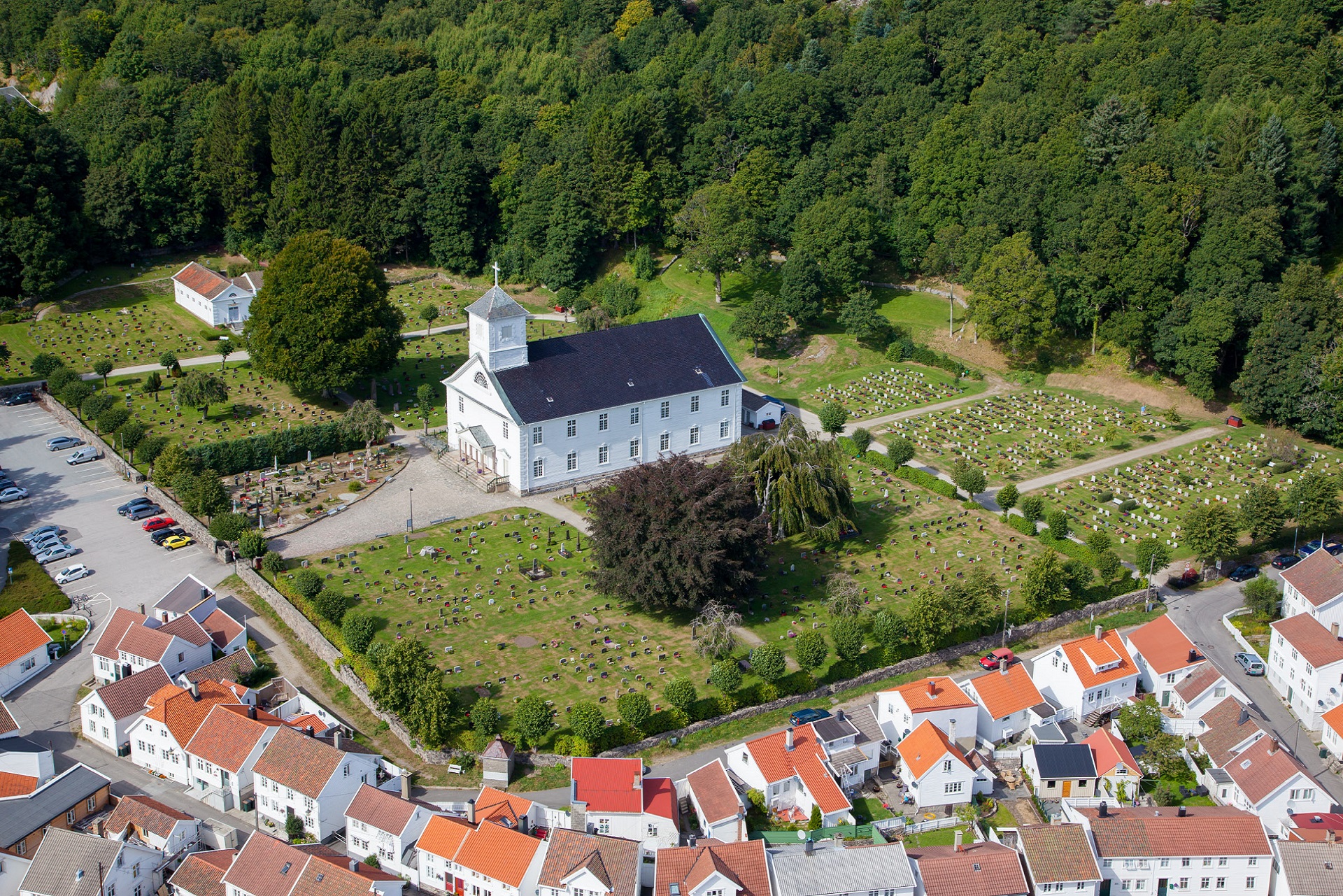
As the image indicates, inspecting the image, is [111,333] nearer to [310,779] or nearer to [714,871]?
[310,779]

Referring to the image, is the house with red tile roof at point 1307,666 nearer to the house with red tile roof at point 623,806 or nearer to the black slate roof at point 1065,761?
the black slate roof at point 1065,761

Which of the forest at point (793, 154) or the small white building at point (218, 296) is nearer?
the forest at point (793, 154)

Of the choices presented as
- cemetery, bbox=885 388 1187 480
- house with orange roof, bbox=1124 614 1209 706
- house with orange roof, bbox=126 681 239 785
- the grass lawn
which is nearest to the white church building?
cemetery, bbox=885 388 1187 480

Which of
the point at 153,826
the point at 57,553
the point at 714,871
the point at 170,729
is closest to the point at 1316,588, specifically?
the point at 714,871

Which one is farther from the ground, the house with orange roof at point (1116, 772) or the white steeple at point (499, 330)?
the white steeple at point (499, 330)

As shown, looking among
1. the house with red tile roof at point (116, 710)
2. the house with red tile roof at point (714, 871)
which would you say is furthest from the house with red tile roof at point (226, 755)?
the house with red tile roof at point (714, 871)

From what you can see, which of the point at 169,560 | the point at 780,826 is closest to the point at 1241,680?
the point at 780,826

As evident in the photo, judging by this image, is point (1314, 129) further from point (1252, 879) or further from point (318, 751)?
point (318, 751)
